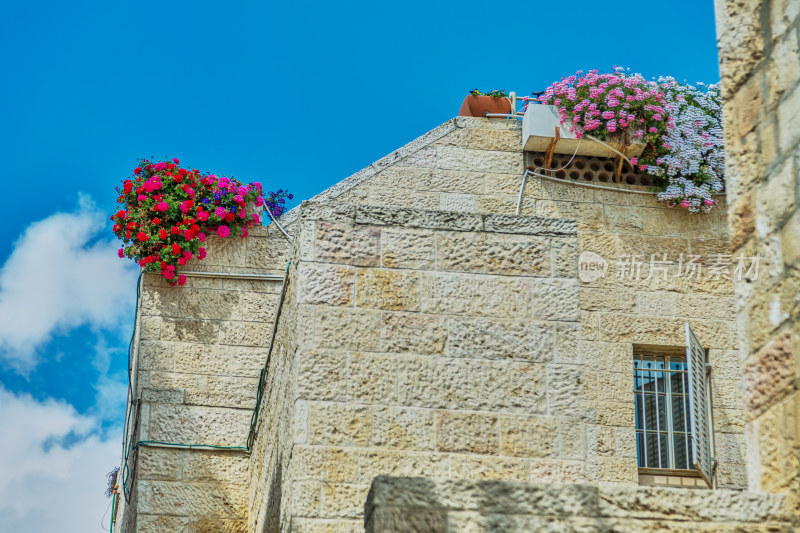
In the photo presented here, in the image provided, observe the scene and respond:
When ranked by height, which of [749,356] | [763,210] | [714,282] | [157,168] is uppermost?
[157,168]

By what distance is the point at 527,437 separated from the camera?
510 cm

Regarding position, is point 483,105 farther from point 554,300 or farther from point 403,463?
point 403,463

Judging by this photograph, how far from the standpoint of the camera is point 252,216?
9.08 metres

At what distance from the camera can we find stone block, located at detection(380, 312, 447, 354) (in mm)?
5156

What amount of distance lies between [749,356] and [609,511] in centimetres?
65

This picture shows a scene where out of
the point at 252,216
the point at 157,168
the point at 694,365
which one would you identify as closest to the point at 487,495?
the point at 694,365

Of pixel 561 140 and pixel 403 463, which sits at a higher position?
pixel 561 140

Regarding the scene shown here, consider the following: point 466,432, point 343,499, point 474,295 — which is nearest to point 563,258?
point 474,295

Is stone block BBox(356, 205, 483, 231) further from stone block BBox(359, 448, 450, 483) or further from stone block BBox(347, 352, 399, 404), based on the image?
stone block BBox(359, 448, 450, 483)

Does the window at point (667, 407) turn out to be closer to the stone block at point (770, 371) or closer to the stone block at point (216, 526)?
the stone block at point (216, 526)

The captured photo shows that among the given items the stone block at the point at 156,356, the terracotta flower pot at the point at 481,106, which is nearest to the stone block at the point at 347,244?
the stone block at the point at 156,356

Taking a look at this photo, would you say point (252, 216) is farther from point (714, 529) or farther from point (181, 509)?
point (714, 529)

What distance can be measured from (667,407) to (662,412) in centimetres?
5

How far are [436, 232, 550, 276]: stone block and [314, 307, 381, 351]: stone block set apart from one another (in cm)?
41
